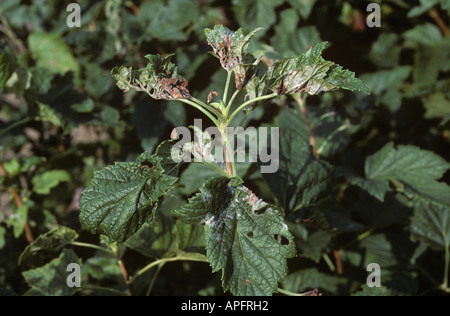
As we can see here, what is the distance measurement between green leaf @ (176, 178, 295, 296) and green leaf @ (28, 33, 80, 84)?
1668 millimetres

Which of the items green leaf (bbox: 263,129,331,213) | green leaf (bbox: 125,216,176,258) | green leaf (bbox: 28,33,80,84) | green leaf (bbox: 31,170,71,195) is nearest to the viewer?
green leaf (bbox: 263,129,331,213)

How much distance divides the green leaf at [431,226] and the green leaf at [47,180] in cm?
145

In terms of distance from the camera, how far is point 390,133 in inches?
84.0

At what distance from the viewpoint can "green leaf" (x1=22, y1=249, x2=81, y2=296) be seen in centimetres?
128

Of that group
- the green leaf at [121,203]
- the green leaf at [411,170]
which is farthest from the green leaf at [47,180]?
the green leaf at [411,170]

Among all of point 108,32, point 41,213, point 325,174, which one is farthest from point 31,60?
point 325,174

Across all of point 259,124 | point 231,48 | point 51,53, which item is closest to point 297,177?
point 231,48

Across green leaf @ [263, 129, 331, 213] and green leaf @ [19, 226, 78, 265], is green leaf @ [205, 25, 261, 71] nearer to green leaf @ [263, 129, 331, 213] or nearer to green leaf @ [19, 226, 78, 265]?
green leaf @ [263, 129, 331, 213]

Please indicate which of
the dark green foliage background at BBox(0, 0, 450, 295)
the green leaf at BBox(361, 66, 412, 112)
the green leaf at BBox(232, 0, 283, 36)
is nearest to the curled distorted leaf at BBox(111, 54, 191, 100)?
the dark green foliage background at BBox(0, 0, 450, 295)

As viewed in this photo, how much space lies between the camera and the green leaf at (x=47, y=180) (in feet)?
5.88

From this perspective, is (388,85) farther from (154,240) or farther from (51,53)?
(51,53)

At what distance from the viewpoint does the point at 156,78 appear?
868 mm

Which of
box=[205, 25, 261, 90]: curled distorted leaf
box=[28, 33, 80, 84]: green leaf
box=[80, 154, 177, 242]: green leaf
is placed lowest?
box=[80, 154, 177, 242]: green leaf

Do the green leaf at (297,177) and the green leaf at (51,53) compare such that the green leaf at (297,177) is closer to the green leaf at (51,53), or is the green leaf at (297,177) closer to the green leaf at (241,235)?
the green leaf at (241,235)
